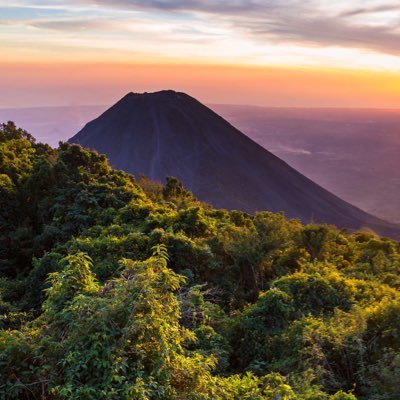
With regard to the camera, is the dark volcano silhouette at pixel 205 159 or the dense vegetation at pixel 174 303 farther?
the dark volcano silhouette at pixel 205 159

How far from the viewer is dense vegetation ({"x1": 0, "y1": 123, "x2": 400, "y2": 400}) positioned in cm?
566

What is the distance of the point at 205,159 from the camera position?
12762cm

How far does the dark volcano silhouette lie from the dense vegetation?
3054 inches

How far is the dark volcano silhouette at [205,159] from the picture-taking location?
108 m

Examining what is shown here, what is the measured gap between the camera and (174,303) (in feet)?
20.7

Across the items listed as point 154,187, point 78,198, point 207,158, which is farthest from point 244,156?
point 78,198

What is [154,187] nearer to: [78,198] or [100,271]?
[78,198]

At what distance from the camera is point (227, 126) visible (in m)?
145

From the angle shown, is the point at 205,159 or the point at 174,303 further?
the point at 205,159

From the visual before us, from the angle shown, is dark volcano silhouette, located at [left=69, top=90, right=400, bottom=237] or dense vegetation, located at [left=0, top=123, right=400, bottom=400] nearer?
dense vegetation, located at [left=0, top=123, right=400, bottom=400]

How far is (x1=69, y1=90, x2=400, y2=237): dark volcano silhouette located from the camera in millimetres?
107562

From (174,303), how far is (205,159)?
400 feet

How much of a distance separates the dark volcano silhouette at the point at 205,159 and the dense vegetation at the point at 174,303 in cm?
7756

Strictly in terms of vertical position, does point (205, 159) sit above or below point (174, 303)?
below
